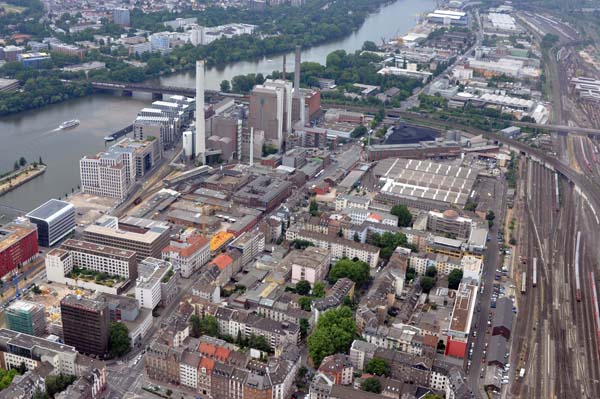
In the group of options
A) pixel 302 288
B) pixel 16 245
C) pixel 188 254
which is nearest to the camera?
pixel 302 288

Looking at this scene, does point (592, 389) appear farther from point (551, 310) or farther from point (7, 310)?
point (7, 310)

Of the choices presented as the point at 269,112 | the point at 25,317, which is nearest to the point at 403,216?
the point at 269,112

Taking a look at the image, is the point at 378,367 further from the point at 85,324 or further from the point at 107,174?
the point at 107,174

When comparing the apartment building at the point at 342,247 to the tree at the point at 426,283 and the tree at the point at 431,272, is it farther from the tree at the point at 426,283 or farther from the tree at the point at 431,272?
the tree at the point at 426,283

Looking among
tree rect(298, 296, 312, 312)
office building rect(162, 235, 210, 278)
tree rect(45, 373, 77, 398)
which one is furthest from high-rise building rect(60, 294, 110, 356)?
tree rect(298, 296, 312, 312)

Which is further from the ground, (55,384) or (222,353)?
(222,353)

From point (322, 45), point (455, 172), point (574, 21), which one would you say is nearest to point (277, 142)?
point (455, 172)
